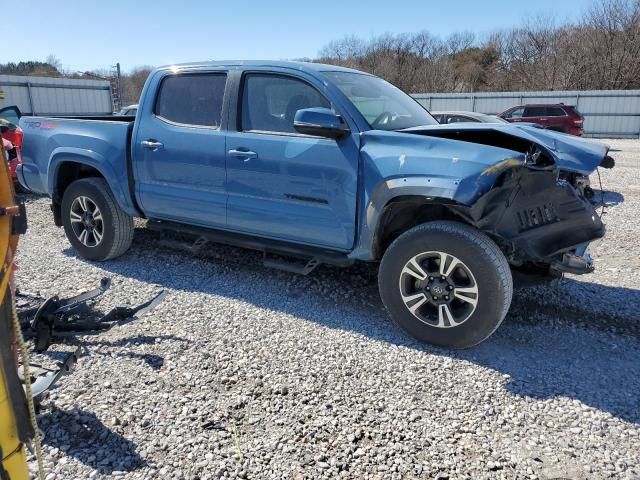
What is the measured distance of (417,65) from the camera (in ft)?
137

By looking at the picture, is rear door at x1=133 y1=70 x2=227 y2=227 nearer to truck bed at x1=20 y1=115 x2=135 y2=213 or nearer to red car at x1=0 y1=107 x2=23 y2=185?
truck bed at x1=20 y1=115 x2=135 y2=213

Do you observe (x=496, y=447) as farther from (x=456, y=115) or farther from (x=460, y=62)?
(x=460, y=62)

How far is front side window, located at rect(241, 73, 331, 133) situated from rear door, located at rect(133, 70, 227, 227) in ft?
0.82

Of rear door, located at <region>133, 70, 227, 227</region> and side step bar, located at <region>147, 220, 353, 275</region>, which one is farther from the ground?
rear door, located at <region>133, 70, 227, 227</region>

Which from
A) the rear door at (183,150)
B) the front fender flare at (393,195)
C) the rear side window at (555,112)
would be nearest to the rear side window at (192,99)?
the rear door at (183,150)

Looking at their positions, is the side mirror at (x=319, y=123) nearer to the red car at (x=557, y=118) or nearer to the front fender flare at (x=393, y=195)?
the front fender flare at (x=393, y=195)

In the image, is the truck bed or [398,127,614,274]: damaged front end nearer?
[398,127,614,274]: damaged front end

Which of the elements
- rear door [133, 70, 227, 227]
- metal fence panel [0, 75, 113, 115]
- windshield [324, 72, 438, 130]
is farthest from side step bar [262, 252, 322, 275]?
metal fence panel [0, 75, 113, 115]

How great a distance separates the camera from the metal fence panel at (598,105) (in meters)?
24.8

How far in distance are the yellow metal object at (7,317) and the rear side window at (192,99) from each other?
297cm

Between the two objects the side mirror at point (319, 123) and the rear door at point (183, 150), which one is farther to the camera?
the rear door at point (183, 150)

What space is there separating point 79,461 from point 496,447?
2.02m

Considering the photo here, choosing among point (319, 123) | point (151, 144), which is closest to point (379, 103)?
point (319, 123)

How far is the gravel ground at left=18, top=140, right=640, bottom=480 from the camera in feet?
8.02
